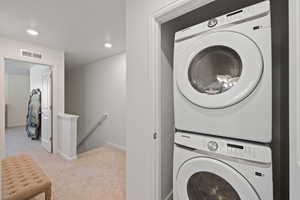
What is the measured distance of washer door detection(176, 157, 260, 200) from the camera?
764 millimetres

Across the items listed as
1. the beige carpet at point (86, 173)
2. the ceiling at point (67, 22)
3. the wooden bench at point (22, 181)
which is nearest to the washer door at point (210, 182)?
the beige carpet at point (86, 173)

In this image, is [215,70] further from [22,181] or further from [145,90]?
[22,181]

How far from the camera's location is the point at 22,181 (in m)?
1.29

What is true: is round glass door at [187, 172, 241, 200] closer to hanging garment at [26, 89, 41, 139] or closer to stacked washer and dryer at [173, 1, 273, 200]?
stacked washer and dryer at [173, 1, 273, 200]

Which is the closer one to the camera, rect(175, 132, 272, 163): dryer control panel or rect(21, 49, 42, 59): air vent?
rect(175, 132, 272, 163): dryer control panel

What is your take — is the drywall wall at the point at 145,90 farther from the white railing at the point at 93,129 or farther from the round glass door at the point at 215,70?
the white railing at the point at 93,129

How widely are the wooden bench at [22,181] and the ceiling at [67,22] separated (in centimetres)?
192

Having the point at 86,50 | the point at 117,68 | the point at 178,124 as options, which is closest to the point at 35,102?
the point at 86,50

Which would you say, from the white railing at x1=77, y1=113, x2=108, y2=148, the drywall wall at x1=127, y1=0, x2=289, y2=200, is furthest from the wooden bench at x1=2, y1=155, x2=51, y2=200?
the white railing at x1=77, y1=113, x2=108, y2=148

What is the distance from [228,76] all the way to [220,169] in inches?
22.9

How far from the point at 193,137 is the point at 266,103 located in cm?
46

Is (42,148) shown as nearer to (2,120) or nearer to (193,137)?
(2,120)

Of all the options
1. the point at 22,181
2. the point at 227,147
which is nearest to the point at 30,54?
the point at 22,181
